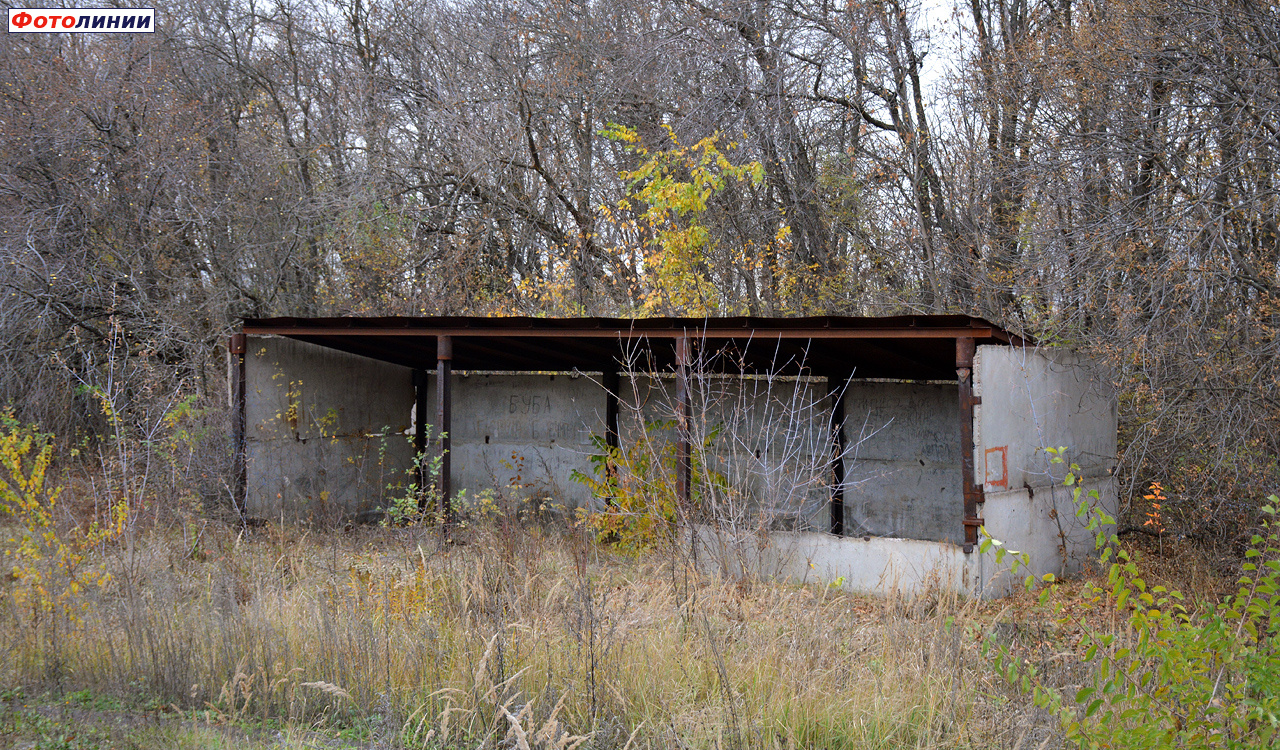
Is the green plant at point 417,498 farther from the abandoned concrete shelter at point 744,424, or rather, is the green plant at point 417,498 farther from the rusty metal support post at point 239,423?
the rusty metal support post at point 239,423

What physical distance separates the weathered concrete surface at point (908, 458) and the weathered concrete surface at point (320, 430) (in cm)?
626

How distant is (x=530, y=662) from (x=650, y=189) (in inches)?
456

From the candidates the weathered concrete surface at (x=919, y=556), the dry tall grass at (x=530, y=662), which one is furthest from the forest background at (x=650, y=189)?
the dry tall grass at (x=530, y=662)

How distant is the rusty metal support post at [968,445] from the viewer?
773cm

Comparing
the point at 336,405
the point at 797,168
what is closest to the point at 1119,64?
the point at 797,168

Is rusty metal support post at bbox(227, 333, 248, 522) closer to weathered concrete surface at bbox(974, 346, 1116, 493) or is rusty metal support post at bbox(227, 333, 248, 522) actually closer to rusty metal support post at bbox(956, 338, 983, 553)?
rusty metal support post at bbox(956, 338, 983, 553)

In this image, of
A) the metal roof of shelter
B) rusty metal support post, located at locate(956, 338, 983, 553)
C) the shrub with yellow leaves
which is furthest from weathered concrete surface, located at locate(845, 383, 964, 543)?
the shrub with yellow leaves

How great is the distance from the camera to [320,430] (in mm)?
11492

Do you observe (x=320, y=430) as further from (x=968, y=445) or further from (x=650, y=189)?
(x=968, y=445)

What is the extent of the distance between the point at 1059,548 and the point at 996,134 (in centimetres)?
670

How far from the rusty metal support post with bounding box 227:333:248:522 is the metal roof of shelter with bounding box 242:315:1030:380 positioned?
297mm

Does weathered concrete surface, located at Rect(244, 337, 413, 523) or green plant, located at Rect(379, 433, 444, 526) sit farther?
weathered concrete surface, located at Rect(244, 337, 413, 523)

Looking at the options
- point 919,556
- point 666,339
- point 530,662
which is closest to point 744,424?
point 666,339

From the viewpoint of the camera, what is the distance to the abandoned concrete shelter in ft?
26.0
